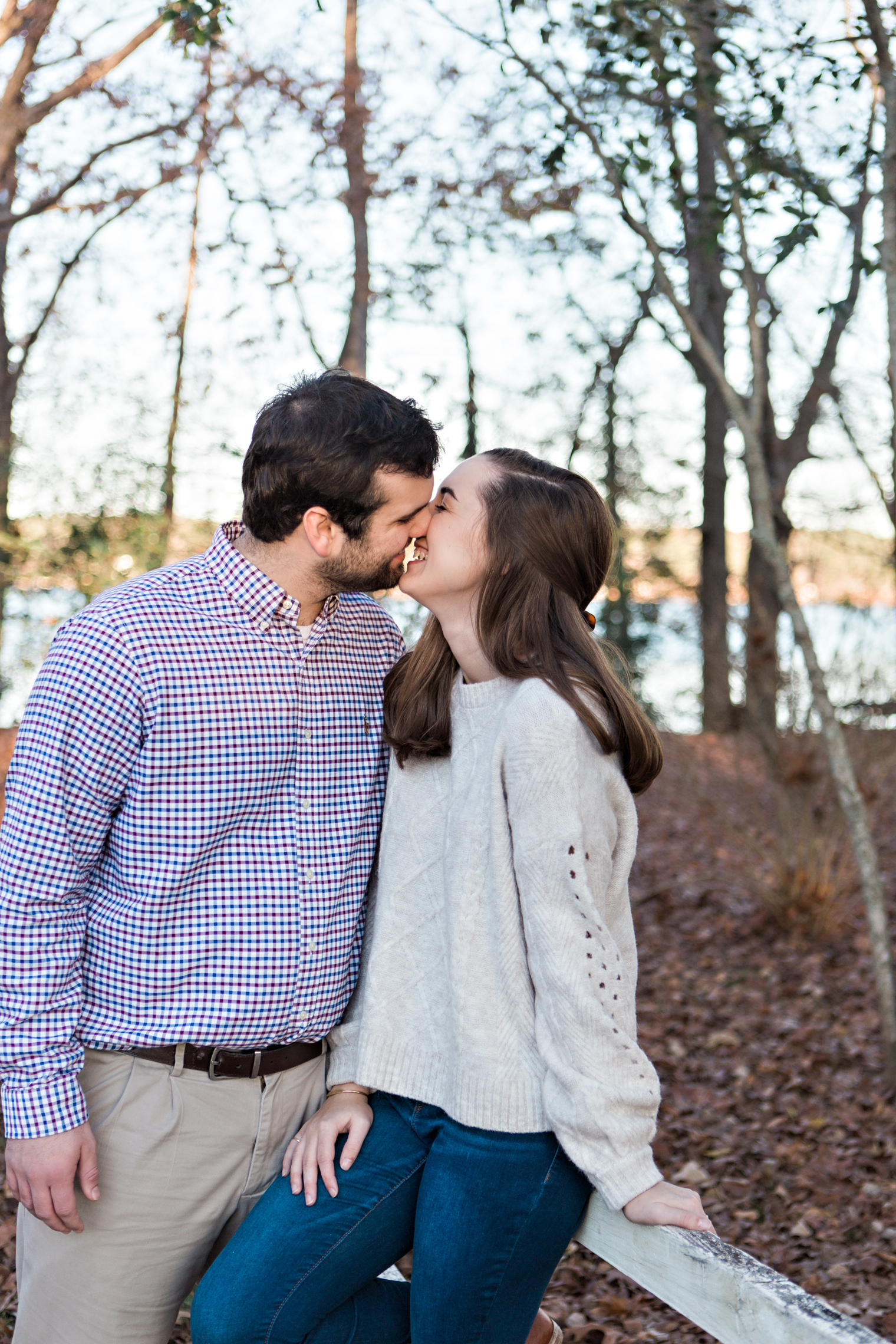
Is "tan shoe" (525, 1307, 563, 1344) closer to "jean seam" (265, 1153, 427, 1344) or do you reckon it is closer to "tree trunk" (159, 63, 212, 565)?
"jean seam" (265, 1153, 427, 1344)

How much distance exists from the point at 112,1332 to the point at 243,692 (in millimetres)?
1103

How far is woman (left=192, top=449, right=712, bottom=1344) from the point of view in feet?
5.95

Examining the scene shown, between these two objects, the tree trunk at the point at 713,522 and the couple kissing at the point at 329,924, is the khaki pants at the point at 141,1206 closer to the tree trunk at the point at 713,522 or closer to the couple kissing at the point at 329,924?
the couple kissing at the point at 329,924

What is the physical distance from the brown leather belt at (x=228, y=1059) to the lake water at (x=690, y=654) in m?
1.62

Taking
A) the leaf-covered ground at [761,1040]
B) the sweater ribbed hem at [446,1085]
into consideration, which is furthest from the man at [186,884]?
the leaf-covered ground at [761,1040]

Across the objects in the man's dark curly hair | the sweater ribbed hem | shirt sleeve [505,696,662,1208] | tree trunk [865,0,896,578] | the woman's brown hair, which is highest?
tree trunk [865,0,896,578]

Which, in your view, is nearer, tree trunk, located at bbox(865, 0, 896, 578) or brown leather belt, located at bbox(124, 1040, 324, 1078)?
brown leather belt, located at bbox(124, 1040, 324, 1078)

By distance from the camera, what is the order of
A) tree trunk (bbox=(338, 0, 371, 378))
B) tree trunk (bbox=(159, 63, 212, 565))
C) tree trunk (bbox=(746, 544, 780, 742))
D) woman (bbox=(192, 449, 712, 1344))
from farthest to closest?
tree trunk (bbox=(159, 63, 212, 565)) → tree trunk (bbox=(338, 0, 371, 378)) → tree trunk (bbox=(746, 544, 780, 742)) → woman (bbox=(192, 449, 712, 1344))

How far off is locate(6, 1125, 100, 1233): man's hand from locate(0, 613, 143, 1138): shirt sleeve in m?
0.02

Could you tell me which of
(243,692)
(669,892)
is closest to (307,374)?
(243,692)

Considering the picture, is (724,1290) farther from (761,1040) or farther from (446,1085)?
(761,1040)

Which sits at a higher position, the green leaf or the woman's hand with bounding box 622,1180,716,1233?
the green leaf

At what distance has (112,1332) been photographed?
76.7 inches

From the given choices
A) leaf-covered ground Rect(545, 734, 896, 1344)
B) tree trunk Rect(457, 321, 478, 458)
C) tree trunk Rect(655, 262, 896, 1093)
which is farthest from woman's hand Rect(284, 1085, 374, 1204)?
tree trunk Rect(457, 321, 478, 458)
